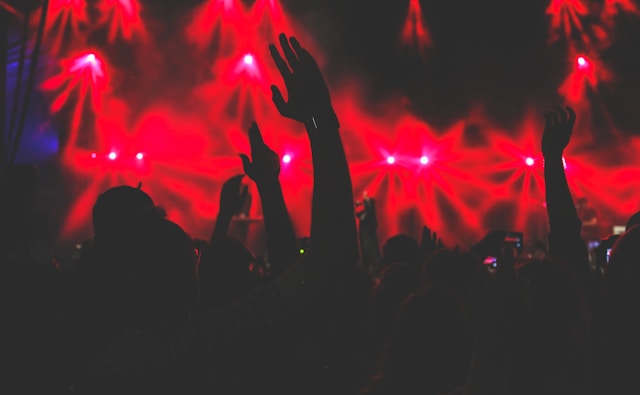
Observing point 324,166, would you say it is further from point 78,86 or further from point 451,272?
point 78,86

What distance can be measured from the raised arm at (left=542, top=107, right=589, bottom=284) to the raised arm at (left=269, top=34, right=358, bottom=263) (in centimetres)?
197

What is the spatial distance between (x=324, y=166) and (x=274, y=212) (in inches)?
41.2

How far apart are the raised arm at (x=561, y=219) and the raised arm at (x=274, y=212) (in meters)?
1.53

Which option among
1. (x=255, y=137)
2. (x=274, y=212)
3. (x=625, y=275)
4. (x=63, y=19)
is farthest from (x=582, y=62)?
(x=255, y=137)

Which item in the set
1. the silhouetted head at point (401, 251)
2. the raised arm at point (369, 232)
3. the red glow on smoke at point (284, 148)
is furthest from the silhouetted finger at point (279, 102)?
the red glow on smoke at point (284, 148)

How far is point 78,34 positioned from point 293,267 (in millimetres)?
14423

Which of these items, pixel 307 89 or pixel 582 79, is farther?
pixel 582 79

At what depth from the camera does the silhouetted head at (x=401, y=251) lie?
4082 mm

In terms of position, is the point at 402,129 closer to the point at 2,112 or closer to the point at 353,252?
the point at 2,112

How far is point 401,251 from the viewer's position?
13.4 ft

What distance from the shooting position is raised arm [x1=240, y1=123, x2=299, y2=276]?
2225 millimetres

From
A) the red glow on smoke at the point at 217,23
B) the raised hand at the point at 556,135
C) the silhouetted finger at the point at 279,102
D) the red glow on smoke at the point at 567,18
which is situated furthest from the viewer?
the red glow on smoke at the point at 217,23

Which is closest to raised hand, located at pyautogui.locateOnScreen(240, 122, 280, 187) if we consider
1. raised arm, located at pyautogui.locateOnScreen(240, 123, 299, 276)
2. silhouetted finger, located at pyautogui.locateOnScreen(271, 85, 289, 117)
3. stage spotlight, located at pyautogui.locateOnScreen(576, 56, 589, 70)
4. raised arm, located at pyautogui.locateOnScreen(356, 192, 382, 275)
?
raised arm, located at pyautogui.locateOnScreen(240, 123, 299, 276)

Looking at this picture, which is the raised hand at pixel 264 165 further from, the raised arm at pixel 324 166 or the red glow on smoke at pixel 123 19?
the red glow on smoke at pixel 123 19
